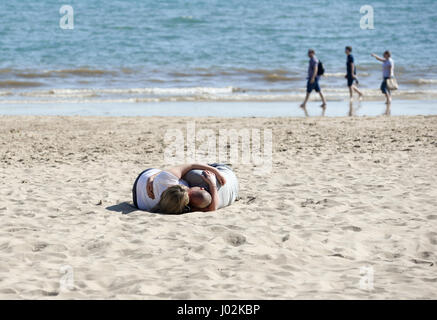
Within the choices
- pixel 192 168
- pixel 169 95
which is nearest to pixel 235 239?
pixel 192 168

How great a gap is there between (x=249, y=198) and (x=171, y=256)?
2077 mm

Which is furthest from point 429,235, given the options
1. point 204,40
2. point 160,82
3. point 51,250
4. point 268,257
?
point 204,40

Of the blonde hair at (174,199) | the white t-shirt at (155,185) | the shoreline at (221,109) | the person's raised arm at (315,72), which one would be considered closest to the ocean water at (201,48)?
the shoreline at (221,109)

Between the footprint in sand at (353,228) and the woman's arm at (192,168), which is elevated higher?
the woman's arm at (192,168)

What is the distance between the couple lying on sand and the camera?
578cm

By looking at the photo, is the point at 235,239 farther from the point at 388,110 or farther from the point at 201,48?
the point at 201,48

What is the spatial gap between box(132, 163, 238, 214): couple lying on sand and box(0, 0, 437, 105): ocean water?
11975 mm

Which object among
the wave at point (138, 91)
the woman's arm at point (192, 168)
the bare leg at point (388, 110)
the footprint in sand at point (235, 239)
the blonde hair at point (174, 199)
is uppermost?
the wave at point (138, 91)

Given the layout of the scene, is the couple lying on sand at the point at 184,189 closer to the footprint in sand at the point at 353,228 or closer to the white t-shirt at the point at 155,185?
the white t-shirt at the point at 155,185

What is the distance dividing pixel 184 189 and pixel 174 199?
0.14 meters

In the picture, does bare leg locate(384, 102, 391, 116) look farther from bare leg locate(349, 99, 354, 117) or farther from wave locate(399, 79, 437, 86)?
wave locate(399, 79, 437, 86)

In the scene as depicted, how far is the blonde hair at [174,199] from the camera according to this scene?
5695mm

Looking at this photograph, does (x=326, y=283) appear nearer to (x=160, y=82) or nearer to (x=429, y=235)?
(x=429, y=235)

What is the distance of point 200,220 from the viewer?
18.7ft
